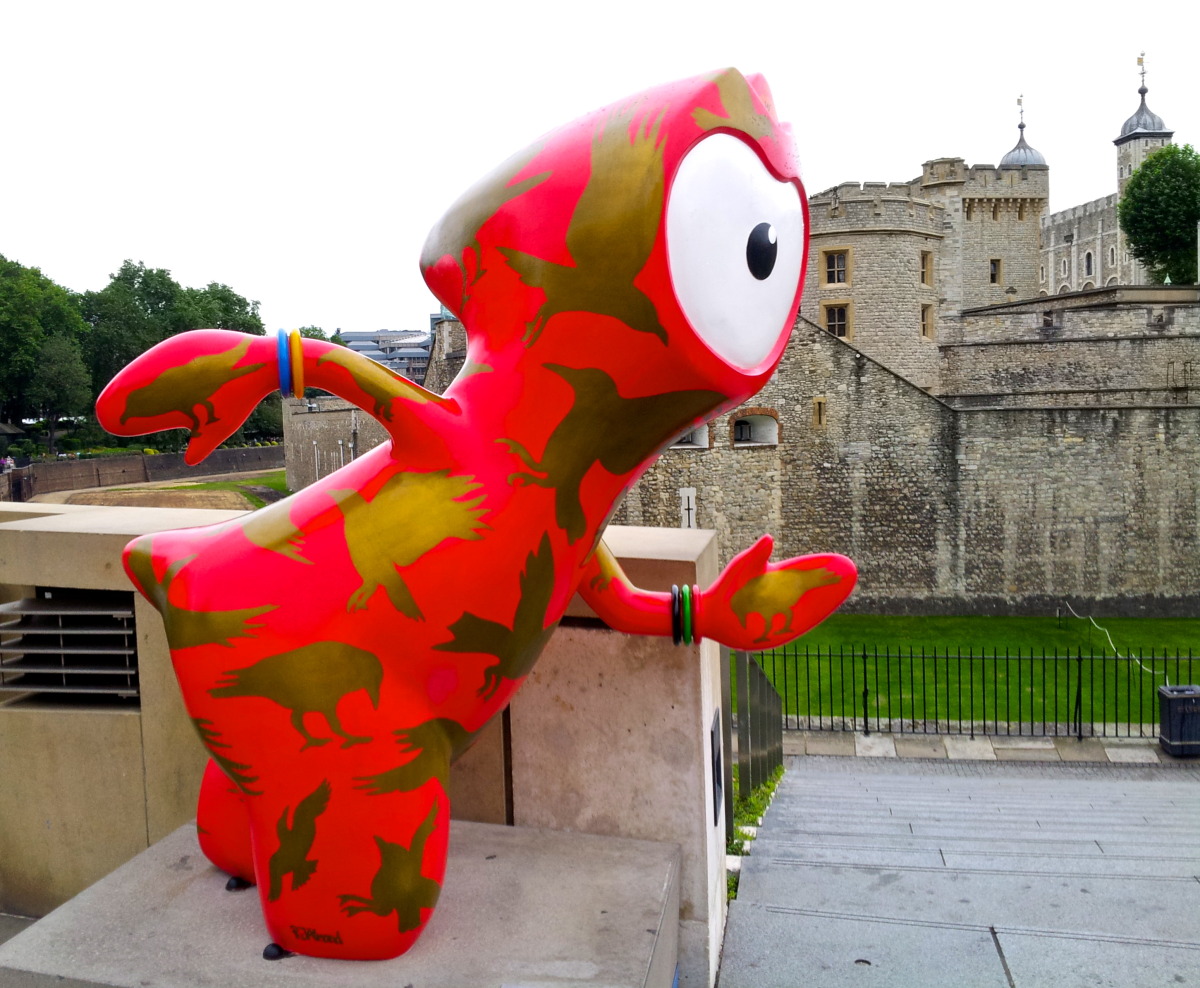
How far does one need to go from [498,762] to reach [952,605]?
18673 mm

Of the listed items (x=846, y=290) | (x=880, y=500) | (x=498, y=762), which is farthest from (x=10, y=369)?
(x=498, y=762)

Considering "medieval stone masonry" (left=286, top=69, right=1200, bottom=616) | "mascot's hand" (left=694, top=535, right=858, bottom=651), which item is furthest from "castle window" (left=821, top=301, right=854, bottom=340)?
"mascot's hand" (left=694, top=535, right=858, bottom=651)

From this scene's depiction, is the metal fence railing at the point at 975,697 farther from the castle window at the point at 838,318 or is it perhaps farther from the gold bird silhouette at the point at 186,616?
the castle window at the point at 838,318

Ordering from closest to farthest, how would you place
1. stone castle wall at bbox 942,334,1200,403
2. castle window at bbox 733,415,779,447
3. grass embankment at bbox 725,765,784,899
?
grass embankment at bbox 725,765,784,899, castle window at bbox 733,415,779,447, stone castle wall at bbox 942,334,1200,403

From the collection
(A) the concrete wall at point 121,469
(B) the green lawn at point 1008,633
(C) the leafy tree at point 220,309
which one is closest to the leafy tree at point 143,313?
(C) the leafy tree at point 220,309

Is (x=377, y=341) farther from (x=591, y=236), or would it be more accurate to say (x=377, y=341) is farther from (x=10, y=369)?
(x=591, y=236)

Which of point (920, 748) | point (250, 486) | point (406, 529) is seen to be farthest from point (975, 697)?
point (250, 486)

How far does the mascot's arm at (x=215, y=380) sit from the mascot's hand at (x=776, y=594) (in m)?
1.08

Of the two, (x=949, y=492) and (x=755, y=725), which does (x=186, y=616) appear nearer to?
(x=755, y=725)

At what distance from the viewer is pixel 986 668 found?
567 inches

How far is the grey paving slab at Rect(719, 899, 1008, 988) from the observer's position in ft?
9.77

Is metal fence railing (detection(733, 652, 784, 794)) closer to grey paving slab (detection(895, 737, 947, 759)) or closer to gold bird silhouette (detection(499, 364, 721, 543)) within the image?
grey paving slab (detection(895, 737, 947, 759))

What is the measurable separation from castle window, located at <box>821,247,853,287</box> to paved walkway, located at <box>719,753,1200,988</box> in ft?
71.7

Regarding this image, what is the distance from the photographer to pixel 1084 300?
31.7m
